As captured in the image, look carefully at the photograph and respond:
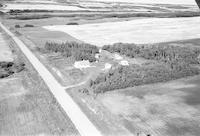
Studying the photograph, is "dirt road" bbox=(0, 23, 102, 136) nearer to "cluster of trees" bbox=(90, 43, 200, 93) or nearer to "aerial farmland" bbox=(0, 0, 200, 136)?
"aerial farmland" bbox=(0, 0, 200, 136)

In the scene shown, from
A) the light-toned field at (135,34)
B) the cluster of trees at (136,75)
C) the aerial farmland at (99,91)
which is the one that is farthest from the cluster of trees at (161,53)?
the light-toned field at (135,34)

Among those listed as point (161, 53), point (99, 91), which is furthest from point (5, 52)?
point (161, 53)

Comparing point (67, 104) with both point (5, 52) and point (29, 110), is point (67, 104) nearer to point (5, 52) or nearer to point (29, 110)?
point (29, 110)

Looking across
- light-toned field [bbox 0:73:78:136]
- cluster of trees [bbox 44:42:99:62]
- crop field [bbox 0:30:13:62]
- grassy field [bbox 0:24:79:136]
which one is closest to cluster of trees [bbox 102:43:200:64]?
cluster of trees [bbox 44:42:99:62]

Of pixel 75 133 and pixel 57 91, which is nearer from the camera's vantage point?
pixel 75 133

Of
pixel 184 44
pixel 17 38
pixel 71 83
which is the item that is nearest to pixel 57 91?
pixel 71 83

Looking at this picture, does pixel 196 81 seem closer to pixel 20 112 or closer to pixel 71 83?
pixel 71 83
